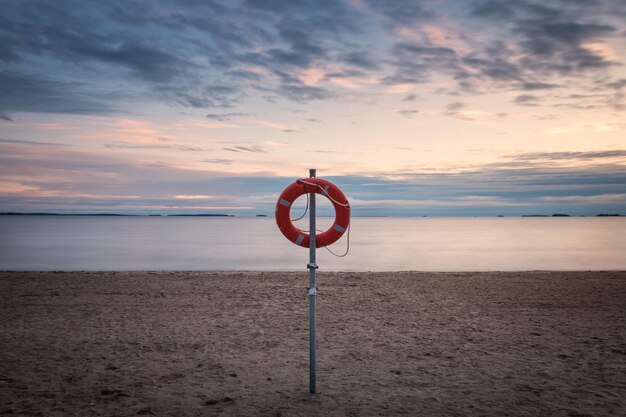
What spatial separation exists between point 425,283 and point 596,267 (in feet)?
44.4

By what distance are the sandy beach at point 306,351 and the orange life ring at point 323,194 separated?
1.51 metres

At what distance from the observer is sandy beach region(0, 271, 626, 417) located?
420 centimetres

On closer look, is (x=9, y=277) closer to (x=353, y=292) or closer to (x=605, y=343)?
(x=353, y=292)

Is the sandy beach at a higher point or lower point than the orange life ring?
lower

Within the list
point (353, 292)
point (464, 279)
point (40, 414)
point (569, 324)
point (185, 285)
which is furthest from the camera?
point (464, 279)

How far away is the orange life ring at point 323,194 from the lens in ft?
15.1

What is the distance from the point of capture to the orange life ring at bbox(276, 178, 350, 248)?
4598 mm

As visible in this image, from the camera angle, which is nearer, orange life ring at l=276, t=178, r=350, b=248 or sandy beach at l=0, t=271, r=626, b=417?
sandy beach at l=0, t=271, r=626, b=417

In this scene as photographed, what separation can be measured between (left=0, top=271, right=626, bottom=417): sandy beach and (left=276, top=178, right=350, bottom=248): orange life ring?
151 centimetres

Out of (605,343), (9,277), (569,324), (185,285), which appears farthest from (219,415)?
(9,277)

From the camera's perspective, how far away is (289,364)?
530 centimetres

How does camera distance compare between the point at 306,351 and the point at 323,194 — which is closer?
the point at 323,194

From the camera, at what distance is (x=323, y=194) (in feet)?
15.0

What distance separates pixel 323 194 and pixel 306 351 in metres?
2.36
